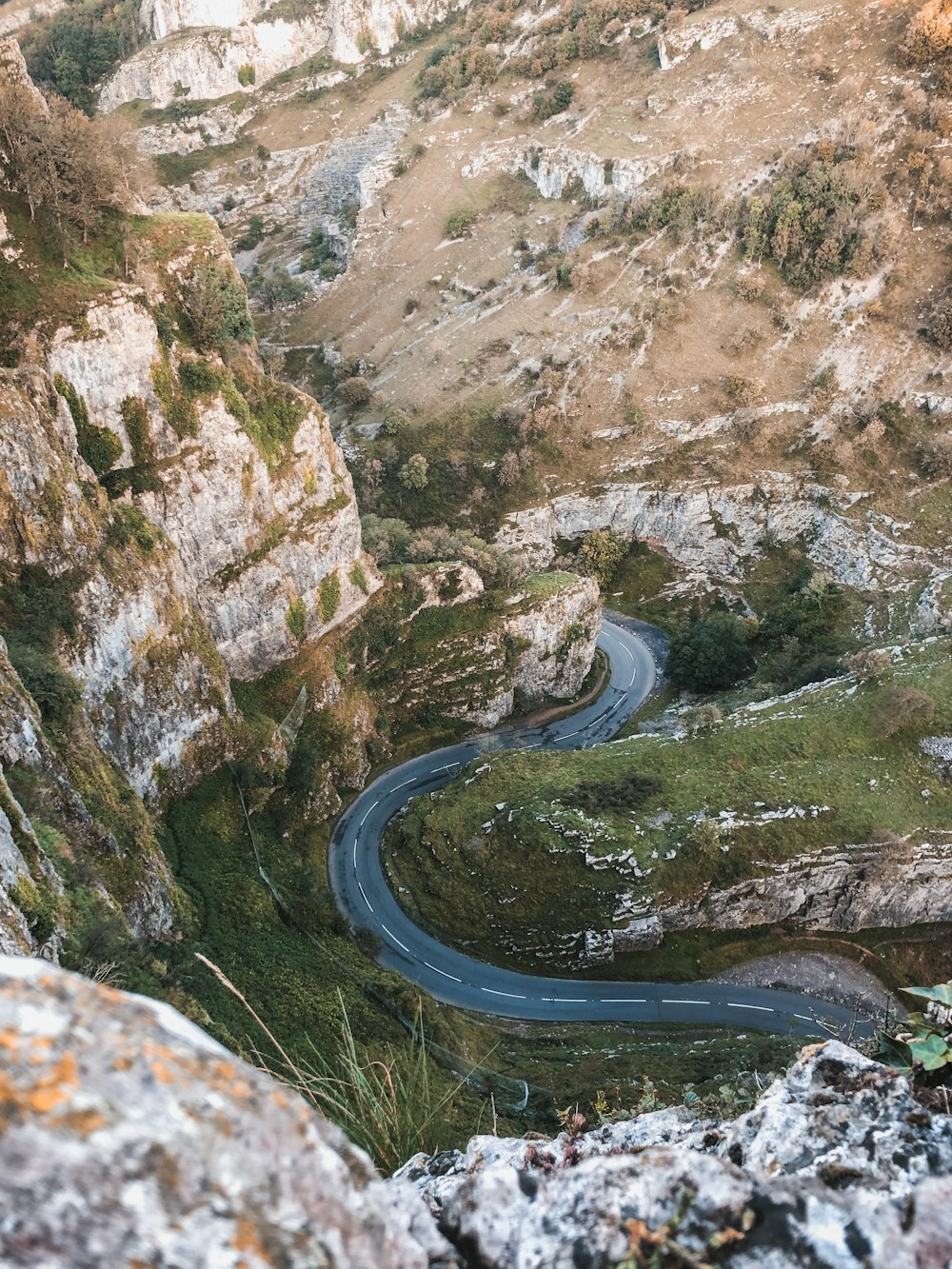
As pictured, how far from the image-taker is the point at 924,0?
78312mm

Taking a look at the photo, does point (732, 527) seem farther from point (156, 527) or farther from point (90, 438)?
point (90, 438)

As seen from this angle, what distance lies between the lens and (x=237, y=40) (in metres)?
126

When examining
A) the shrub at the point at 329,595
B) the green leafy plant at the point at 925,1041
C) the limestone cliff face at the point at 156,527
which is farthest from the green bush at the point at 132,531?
the green leafy plant at the point at 925,1041

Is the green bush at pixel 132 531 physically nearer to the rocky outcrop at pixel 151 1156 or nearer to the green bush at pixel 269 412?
the green bush at pixel 269 412

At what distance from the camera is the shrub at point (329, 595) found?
52031mm

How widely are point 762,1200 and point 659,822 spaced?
135 feet

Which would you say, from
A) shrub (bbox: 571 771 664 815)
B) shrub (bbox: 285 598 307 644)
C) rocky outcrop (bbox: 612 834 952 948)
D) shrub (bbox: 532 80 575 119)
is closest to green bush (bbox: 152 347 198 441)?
shrub (bbox: 285 598 307 644)

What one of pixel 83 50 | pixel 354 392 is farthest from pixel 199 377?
pixel 83 50

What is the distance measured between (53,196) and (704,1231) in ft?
152

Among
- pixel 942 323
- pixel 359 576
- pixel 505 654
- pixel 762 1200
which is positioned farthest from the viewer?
pixel 942 323

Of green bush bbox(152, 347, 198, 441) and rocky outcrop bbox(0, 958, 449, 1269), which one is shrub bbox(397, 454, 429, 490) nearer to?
green bush bbox(152, 347, 198, 441)

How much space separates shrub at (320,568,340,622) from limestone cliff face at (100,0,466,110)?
122124 mm

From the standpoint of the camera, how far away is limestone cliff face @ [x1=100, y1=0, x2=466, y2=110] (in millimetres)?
122812

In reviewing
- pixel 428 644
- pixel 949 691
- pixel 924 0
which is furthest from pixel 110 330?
pixel 924 0
